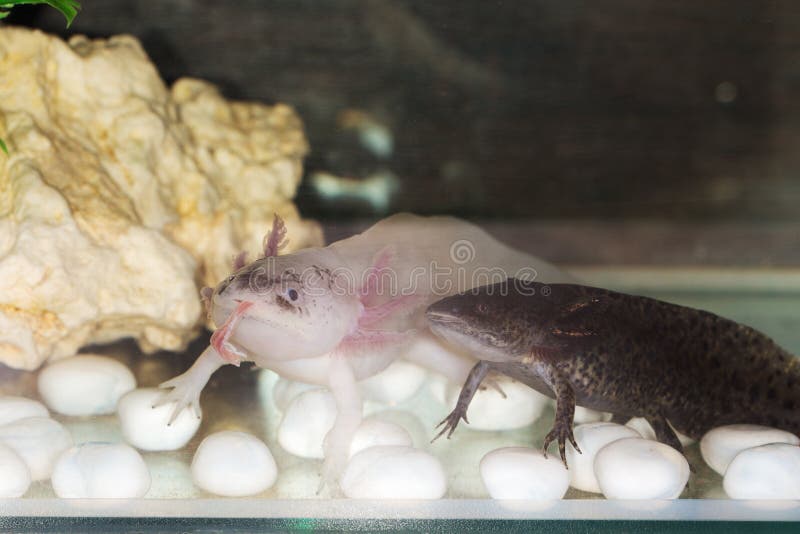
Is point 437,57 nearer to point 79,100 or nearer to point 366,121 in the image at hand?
point 366,121

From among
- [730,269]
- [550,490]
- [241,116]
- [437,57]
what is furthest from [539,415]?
[730,269]

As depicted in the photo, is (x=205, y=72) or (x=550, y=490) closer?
(x=550, y=490)

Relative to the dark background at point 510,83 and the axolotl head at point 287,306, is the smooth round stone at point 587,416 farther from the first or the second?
the dark background at point 510,83

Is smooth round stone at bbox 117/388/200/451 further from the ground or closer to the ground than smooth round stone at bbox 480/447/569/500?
closer to the ground

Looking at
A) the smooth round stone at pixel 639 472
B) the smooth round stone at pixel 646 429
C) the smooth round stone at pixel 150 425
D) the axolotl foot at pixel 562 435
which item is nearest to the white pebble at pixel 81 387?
the smooth round stone at pixel 150 425

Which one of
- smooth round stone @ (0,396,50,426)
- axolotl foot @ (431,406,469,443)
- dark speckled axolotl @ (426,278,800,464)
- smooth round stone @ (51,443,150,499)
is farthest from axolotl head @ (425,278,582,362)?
smooth round stone @ (0,396,50,426)

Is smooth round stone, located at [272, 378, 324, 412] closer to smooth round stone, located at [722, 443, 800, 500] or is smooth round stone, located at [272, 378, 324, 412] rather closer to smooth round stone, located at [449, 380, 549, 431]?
smooth round stone, located at [449, 380, 549, 431]
